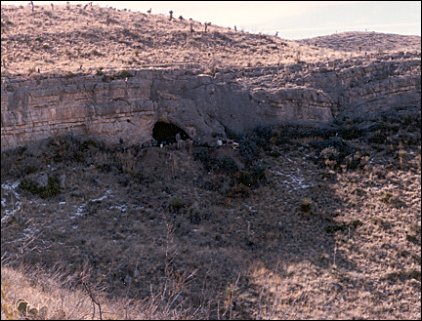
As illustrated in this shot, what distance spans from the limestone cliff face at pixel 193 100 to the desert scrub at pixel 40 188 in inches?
75.3

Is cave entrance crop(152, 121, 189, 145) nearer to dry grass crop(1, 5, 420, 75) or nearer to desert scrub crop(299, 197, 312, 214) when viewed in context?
dry grass crop(1, 5, 420, 75)

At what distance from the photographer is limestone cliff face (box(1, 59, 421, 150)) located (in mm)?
14547

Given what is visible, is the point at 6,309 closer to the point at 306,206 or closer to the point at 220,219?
the point at 220,219

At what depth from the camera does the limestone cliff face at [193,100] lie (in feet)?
47.7

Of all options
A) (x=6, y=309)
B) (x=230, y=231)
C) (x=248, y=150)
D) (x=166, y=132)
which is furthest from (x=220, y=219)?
(x=6, y=309)

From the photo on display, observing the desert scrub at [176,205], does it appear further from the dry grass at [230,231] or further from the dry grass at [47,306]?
the dry grass at [47,306]

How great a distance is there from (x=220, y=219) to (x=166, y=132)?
5.06 meters

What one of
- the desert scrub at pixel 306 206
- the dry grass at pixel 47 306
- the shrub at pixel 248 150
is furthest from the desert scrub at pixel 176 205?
the dry grass at pixel 47 306

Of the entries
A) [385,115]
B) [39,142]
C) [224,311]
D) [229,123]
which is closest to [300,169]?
[229,123]

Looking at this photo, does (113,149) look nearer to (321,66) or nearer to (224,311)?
(224,311)

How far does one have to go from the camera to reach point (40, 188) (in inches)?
509

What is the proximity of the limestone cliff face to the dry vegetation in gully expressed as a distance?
62 centimetres

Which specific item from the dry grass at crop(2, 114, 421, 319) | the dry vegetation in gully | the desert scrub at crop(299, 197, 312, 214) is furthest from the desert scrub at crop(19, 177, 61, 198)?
the desert scrub at crop(299, 197, 312, 214)

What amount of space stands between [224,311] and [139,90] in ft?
31.3
